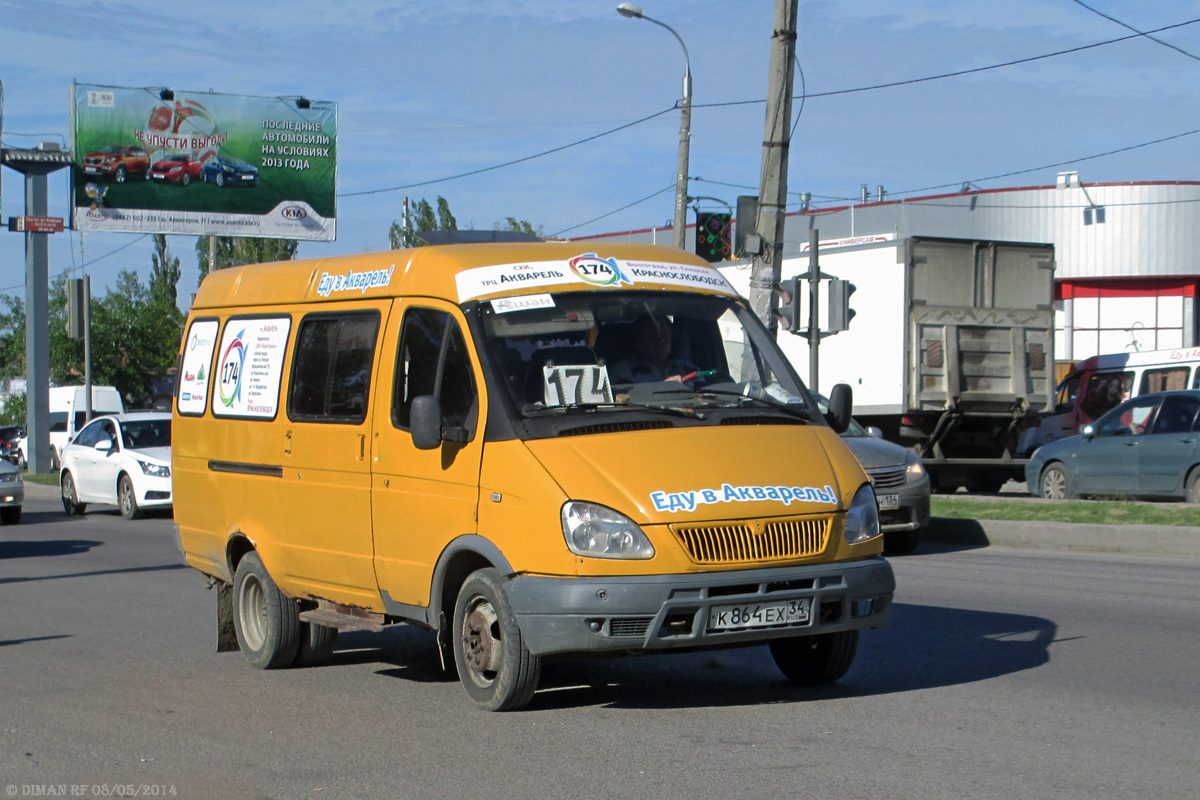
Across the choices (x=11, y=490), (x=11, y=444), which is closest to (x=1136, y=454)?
(x=11, y=490)

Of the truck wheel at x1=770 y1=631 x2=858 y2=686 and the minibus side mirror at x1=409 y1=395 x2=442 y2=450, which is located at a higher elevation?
the minibus side mirror at x1=409 y1=395 x2=442 y2=450

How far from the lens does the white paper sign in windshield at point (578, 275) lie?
6895 millimetres

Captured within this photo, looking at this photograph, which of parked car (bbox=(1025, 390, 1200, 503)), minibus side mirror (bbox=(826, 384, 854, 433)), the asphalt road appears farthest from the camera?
parked car (bbox=(1025, 390, 1200, 503))

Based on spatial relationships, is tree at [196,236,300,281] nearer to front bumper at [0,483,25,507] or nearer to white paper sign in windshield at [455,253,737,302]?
front bumper at [0,483,25,507]

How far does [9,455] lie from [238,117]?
15.7 metres

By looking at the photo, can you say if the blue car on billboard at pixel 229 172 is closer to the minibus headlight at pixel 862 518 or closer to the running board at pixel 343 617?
the running board at pixel 343 617

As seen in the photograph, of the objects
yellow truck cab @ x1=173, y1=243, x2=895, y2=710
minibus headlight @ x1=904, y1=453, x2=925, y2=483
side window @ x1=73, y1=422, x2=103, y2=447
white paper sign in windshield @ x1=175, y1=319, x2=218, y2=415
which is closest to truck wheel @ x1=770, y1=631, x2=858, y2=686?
yellow truck cab @ x1=173, y1=243, x2=895, y2=710

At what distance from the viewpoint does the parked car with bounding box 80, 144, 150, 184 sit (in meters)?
34.0

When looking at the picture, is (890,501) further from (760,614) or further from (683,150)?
(683,150)

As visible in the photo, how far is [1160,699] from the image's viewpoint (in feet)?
21.6

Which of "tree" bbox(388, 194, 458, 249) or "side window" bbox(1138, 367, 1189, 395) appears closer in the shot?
"side window" bbox(1138, 367, 1189, 395)

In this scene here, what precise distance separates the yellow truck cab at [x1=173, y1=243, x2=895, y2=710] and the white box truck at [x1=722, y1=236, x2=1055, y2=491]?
14.0 meters

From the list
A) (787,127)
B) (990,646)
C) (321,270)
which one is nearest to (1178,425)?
(787,127)

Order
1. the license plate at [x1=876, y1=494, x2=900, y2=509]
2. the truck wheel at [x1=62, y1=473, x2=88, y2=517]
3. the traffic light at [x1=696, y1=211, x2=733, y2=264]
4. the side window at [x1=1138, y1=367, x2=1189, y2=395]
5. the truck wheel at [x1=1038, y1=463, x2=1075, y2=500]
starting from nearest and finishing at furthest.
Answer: the license plate at [x1=876, y1=494, x2=900, y2=509] → the truck wheel at [x1=1038, y1=463, x2=1075, y2=500] → the traffic light at [x1=696, y1=211, x2=733, y2=264] → the side window at [x1=1138, y1=367, x2=1189, y2=395] → the truck wheel at [x1=62, y1=473, x2=88, y2=517]
